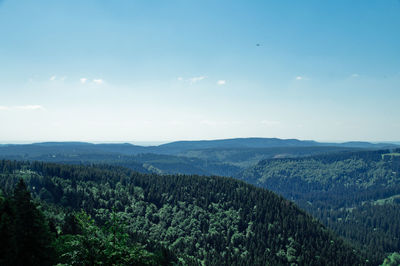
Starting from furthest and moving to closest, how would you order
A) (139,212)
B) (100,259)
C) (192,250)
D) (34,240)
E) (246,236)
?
(139,212)
(246,236)
(192,250)
(34,240)
(100,259)

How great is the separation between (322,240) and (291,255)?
29098 millimetres

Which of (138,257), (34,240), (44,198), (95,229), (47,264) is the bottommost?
(44,198)

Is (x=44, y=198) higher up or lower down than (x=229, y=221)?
higher up

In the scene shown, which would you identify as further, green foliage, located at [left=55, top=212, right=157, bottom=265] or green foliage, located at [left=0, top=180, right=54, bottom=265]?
green foliage, located at [left=0, top=180, right=54, bottom=265]

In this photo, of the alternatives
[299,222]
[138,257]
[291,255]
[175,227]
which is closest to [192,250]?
[175,227]

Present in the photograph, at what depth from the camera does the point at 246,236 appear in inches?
7249

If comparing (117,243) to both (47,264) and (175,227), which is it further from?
(175,227)

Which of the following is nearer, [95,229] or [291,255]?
[95,229]

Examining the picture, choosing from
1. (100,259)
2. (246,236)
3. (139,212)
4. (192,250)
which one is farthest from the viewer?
(139,212)

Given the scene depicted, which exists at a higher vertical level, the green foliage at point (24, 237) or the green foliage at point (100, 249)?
the green foliage at point (100, 249)

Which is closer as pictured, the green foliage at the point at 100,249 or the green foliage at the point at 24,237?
the green foliage at the point at 100,249

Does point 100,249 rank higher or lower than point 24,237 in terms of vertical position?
higher

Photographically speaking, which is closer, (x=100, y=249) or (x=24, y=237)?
(x=100, y=249)

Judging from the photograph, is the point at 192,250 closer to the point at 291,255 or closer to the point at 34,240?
the point at 291,255
